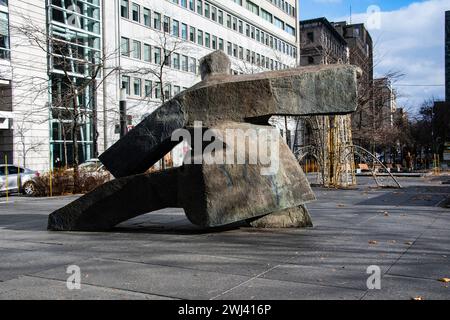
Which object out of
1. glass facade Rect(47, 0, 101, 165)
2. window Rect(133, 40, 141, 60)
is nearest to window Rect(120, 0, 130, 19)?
window Rect(133, 40, 141, 60)

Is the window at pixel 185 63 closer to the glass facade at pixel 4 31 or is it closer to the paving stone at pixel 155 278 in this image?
the glass facade at pixel 4 31

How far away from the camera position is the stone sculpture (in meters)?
8.39

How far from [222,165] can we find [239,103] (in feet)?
4.14

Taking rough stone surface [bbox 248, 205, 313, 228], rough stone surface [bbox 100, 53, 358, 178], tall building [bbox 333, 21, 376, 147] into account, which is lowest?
rough stone surface [bbox 248, 205, 313, 228]

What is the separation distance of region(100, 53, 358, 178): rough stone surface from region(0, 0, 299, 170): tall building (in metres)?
13.1

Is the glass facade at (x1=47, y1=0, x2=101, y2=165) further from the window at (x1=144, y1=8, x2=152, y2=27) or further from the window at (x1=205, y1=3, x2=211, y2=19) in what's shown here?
the window at (x1=205, y1=3, x2=211, y2=19)

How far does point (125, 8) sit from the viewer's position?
42.8 m

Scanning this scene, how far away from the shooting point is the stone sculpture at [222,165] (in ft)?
27.5

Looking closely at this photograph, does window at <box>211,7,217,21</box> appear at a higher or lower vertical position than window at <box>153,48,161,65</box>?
higher

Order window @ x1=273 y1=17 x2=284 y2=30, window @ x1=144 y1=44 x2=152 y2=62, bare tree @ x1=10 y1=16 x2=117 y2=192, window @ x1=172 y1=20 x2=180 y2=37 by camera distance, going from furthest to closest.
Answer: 1. window @ x1=273 y1=17 x2=284 y2=30
2. window @ x1=172 y1=20 x2=180 y2=37
3. window @ x1=144 y1=44 x2=152 y2=62
4. bare tree @ x1=10 y1=16 x2=117 y2=192

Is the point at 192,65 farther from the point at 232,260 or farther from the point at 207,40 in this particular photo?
Result: the point at 232,260

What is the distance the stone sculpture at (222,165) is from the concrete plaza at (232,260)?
44cm
